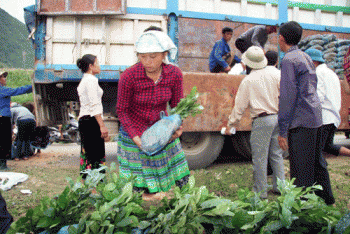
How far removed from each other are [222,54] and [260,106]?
2.28 metres

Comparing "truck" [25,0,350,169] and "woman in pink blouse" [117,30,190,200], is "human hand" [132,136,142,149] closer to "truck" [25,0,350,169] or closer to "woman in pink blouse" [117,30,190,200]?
"woman in pink blouse" [117,30,190,200]

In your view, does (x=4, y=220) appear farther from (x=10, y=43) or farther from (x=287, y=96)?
(x=10, y=43)

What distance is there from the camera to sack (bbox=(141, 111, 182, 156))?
1978 mm

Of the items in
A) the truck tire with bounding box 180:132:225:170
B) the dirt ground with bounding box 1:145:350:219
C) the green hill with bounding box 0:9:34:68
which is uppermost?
the green hill with bounding box 0:9:34:68

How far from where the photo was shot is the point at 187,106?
7.15 feet

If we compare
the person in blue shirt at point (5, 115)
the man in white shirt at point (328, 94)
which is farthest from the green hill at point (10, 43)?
the man in white shirt at point (328, 94)

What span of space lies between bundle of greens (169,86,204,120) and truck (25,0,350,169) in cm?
215

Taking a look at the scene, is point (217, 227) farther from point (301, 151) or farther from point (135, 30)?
point (135, 30)

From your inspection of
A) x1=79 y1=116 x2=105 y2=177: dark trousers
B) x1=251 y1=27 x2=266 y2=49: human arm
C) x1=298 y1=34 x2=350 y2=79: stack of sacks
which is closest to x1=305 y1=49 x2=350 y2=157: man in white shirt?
x1=251 y1=27 x2=266 y2=49: human arm

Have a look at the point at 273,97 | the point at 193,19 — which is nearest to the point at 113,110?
the point at 193,19

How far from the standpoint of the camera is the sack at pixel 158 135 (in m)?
1.98

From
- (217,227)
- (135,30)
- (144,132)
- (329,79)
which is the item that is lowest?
(217,227)

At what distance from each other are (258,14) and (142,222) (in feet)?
18.4

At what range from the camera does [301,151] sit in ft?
8.13
